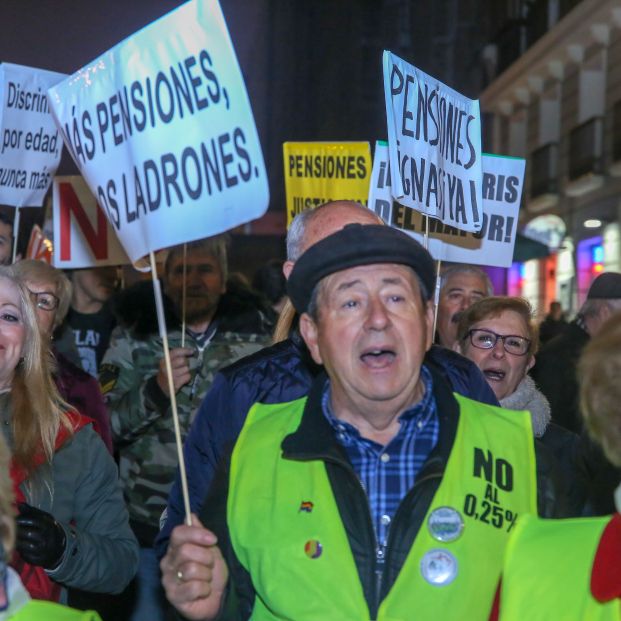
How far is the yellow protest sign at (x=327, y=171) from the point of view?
7203 mm

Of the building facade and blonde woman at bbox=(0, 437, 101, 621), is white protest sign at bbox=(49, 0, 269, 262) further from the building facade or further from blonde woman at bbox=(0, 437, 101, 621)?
the building facade

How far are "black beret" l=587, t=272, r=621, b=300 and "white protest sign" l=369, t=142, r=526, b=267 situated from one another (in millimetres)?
449

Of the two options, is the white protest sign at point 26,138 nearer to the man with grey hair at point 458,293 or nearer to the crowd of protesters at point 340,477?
the man with grey hair at point 458,293

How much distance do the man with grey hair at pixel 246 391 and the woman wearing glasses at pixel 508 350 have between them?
1.19 meters

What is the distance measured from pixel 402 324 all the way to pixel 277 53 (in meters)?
39.0

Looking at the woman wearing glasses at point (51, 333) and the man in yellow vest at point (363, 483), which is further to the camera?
the woman wearing glasses at point (51, 333)

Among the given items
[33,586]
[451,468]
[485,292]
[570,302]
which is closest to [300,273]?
[451,468]

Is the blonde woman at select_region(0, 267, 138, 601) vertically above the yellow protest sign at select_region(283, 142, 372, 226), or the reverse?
the yellow protest sign at select_region(283, 142, 372, 226)

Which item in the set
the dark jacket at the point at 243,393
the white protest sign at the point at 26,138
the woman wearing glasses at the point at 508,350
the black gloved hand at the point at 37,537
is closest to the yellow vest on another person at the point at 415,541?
the dark jacket at the point at 243,393

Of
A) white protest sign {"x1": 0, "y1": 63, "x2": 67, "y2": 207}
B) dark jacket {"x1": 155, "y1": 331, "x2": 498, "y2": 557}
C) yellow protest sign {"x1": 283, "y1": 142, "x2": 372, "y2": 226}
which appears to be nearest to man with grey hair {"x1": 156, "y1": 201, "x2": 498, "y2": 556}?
dark jacket {"x1": 155, "y1": 331, "x2": 498, "y2": 557}

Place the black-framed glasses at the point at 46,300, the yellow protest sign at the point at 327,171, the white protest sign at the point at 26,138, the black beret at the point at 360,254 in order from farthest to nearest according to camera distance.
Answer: the yellow protest sign at the point at 327,171, the white protest sign at the point at 26,138, the black-framed glasses at the point at 46,300, the black beret at the point at 360,254

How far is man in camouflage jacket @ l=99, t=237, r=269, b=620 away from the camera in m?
5.66

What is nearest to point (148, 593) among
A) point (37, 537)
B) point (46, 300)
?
point (46, 300)

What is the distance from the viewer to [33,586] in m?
3.59
